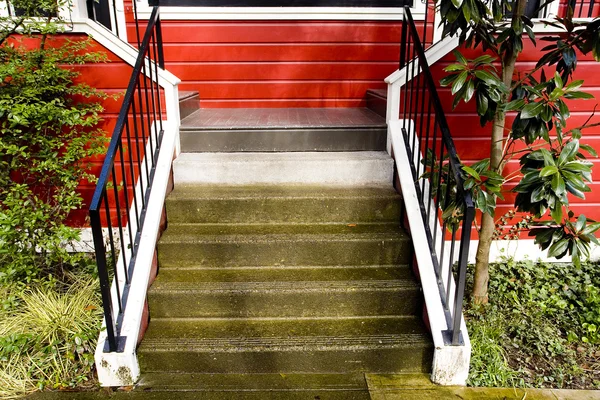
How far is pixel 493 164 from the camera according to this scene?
2.77m

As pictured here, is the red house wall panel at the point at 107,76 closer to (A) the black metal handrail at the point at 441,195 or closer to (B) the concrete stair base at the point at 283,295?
(B) the concrete stair base at the point at 283,295

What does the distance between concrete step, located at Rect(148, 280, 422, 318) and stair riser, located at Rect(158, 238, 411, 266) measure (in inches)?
8.4

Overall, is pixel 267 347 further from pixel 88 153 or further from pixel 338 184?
pixel 88 153

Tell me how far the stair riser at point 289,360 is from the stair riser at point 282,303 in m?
0.29

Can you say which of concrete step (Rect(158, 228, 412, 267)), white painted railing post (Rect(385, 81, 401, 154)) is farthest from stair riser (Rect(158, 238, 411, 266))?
white painted railing post (Rect(385, 81, 401, 154))

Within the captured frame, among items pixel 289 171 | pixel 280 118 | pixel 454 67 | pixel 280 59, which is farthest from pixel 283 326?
pixel 280 59

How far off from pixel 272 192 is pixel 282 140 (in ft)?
1.81

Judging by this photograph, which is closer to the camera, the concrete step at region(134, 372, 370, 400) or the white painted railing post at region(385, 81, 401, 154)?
the concrete step at region(134, 372, 370, 400)

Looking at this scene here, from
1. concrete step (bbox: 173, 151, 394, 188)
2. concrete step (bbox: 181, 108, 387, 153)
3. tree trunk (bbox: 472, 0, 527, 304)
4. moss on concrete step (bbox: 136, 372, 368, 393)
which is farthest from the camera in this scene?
concrete step (bbox: 181, 108, 387, 153)

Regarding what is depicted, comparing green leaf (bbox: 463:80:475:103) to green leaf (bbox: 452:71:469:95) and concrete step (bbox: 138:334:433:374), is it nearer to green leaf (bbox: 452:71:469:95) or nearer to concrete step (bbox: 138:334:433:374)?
green leaf (bbox: 452:71:469:95)

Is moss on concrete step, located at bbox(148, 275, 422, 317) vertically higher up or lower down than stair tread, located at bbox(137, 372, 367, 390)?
higher up

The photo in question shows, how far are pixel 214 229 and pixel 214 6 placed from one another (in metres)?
2.54

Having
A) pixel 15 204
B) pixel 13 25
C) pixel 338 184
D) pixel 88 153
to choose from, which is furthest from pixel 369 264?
pixel 13 25

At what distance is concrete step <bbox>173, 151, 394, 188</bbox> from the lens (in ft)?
10.7
